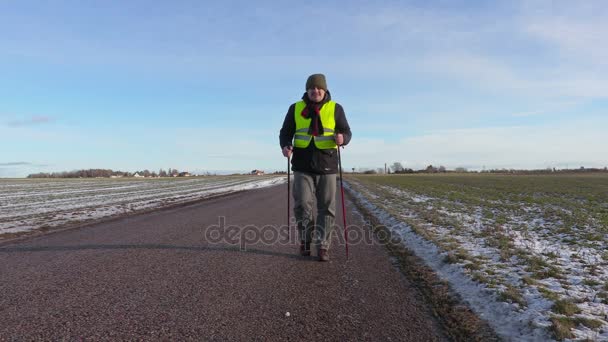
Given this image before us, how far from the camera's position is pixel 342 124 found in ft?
17.3

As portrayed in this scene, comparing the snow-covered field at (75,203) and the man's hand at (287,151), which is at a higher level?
the man's hand at (287,151)

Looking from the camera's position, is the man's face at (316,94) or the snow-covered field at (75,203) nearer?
the man's face at (316,94)

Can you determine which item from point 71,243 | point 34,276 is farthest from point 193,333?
point 71,243

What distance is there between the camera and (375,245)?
6.49m

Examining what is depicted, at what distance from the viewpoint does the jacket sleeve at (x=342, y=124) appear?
5.22 m

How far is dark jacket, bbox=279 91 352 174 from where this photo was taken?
16.8 feet

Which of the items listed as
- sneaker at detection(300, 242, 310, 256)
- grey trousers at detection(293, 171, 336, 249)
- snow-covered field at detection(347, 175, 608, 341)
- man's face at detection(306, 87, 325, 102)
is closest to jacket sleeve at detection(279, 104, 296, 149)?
man's face at detection(306, 87, 325, 102)

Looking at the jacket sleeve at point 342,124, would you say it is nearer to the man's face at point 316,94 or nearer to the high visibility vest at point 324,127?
the high visibility vest at point 324,127

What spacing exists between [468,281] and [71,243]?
6.21 meters

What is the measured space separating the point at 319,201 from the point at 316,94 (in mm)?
1445

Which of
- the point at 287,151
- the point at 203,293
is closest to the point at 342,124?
the point at 287,151

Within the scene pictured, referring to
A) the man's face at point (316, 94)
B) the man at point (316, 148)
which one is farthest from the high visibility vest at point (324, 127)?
the man's face at point (316, 94)

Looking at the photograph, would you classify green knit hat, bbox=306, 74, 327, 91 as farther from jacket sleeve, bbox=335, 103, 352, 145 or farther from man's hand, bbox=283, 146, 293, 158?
man's hand, bbox=283, 146, 293, 158

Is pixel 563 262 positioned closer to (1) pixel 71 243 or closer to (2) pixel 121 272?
→ (2) pixel 121 272
